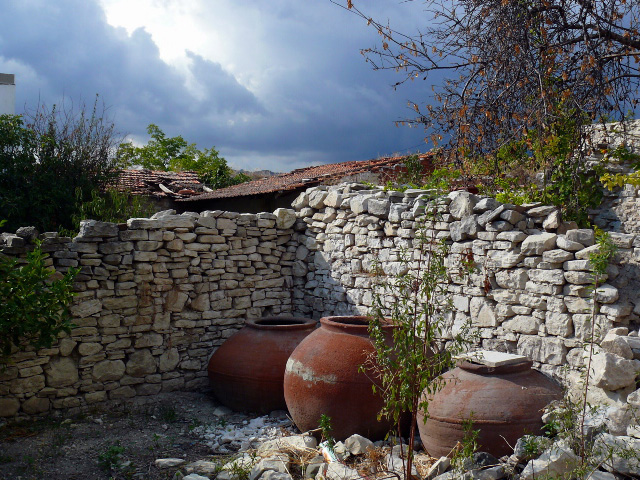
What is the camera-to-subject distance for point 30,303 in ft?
17.5

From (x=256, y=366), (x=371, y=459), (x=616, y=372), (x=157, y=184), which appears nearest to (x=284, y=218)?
(x=256, y=366)

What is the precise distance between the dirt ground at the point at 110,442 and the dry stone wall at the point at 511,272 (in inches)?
86.3

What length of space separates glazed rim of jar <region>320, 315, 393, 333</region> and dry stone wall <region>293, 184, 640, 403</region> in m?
0.71

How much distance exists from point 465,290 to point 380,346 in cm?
190

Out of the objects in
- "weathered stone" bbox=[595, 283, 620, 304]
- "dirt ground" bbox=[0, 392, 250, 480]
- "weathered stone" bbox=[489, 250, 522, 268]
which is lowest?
"dirt ground" bbox=[0, 392, 250, 480]

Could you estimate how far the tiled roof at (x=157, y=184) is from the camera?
1217 centimetres

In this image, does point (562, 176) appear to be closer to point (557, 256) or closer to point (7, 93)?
point (557, 256)

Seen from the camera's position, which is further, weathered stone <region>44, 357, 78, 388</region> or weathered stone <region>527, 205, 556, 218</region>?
weathered stone <region>44, 357, 78, 388</region>

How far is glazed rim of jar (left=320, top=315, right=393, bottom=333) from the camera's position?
5242 millimetres

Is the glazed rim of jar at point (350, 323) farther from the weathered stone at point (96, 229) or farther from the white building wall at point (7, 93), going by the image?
the white building wall at point (7, 93)

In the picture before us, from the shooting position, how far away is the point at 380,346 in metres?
3.93

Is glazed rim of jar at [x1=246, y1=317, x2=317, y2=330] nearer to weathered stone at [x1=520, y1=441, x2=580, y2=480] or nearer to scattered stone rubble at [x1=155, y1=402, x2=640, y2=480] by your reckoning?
scattered stone rubble at [x1=155, y1=402, x2=640, y2=480]

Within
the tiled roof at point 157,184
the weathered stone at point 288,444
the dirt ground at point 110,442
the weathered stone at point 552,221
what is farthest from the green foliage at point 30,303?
the tiled roof at point 157,184

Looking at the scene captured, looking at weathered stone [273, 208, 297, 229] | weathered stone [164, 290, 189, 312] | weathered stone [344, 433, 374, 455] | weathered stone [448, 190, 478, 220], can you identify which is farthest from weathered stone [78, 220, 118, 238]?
weathered stone [448, 190, 478, 220]
